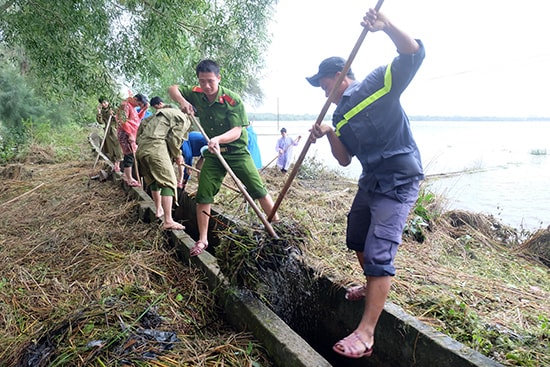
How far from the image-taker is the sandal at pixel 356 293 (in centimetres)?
246

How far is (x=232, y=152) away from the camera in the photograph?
11.7 ft

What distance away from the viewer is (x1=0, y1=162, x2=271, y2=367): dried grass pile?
2131 millimetres

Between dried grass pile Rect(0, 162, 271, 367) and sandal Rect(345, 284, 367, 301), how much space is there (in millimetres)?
719

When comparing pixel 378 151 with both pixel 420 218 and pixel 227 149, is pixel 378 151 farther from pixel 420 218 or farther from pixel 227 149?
pixel 420 218

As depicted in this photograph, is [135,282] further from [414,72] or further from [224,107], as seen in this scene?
[414,72]

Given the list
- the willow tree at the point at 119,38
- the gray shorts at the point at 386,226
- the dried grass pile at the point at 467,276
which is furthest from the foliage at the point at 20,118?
the gray shorts at the point at 386,226

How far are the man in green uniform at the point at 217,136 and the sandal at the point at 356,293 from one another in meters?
1.38

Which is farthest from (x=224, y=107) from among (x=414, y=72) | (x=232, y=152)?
(x=414, y=72)

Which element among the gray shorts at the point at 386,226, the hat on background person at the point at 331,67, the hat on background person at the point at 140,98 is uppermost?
the hat on background person at the point at 331,67

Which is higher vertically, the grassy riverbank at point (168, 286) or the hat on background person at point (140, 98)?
the hat on background person at point (140, 98)

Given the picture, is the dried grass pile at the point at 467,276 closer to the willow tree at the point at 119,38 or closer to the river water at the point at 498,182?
the river water at the point at 498,182

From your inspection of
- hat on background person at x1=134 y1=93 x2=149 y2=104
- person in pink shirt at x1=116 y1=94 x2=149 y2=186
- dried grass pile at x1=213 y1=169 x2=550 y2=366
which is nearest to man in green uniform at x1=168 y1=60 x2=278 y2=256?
dried grass pile at x1=213 y1=169 x2=550 y2=366

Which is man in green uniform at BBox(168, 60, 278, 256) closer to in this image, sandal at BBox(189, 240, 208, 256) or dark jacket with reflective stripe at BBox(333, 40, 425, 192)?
sandal at BBox(189, 240, 208, 256)

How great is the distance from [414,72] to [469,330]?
1715 millimetres
